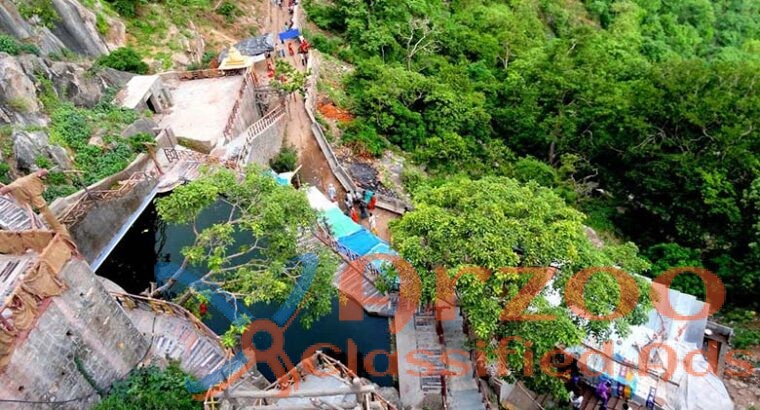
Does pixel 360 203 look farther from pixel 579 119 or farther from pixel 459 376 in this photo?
pixel 579 119

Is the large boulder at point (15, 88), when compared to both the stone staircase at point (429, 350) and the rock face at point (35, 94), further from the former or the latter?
the stone staircase at point (429, 350)

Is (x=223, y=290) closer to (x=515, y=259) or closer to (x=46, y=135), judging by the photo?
(x=515, y=259)

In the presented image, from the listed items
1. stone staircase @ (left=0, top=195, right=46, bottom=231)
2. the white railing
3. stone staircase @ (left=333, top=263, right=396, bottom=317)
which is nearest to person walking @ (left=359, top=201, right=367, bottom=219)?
stone staircase @ (left=333, top=263, right=396, bottom=317)

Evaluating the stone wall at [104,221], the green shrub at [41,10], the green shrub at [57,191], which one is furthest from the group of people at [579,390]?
the green shrub at [41,10]

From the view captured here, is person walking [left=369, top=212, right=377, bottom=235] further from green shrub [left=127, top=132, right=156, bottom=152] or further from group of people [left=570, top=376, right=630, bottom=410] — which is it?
group of people [left=570, top=376, right=630, bottom=410]

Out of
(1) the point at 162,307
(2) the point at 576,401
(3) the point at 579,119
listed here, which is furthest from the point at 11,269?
(3) the point at 579,119

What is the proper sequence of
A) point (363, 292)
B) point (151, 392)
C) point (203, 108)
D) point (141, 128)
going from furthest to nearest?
1. point (203, 108)
2. point (141, 128)
3. point (363, 292)
4. point (151, 392)
